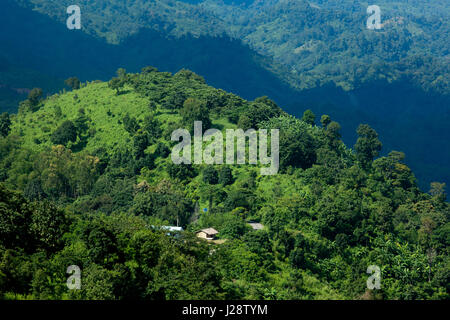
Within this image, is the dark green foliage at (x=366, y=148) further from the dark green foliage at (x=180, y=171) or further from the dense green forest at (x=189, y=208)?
the dark green foliage at (x=180, y=171)

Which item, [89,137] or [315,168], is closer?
[315,168]

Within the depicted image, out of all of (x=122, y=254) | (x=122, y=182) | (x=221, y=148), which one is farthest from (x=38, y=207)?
(x=221, y=148)

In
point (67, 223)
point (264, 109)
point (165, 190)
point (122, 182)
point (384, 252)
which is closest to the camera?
point (67, 223)

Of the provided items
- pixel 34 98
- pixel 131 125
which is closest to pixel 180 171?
pixel 131 125

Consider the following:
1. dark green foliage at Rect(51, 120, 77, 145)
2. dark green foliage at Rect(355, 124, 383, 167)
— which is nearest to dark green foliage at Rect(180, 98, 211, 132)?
dark green foliage at Rect(51, 120, 77, 145)

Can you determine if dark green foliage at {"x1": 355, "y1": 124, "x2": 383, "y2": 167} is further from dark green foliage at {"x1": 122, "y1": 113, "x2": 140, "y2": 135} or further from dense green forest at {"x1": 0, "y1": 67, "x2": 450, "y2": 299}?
dark green foliage at {"x1": 122, "y1": 113, "x2": 140, "y2": 135}

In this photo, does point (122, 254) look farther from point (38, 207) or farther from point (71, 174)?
point (71, 174)
